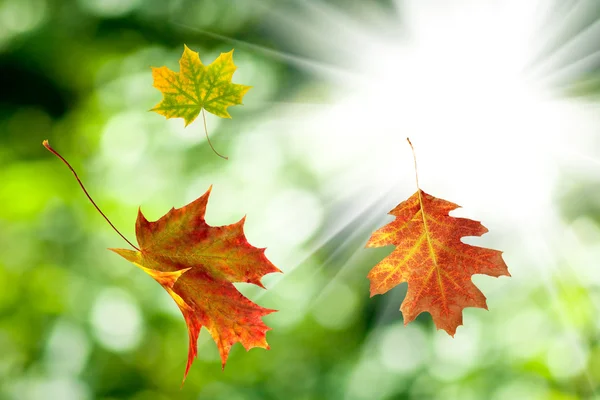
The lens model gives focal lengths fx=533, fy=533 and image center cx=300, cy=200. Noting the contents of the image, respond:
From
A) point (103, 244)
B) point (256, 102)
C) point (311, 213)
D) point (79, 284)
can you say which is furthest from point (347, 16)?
point (79, 284)

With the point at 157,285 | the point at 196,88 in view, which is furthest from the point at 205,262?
the point at 157,285

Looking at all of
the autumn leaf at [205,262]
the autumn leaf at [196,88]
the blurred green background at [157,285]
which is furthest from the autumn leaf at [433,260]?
the blurred green background at [157,285]

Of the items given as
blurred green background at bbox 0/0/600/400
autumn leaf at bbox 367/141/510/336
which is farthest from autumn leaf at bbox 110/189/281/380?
blurred green background at bbox 0/0/600/400

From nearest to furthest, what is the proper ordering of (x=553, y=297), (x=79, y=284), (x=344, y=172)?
(x=79, y=284)
(x=553, y=297)
(x=344, y=172)

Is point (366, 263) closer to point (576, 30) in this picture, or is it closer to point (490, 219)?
point (490, 219)

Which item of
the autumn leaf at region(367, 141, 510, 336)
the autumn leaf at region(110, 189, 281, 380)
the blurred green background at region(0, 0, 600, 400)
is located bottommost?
the blurred green background at region(0, 0, 600, 400)

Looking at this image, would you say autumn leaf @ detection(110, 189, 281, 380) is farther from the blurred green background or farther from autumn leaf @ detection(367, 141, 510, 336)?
the blurred green background
